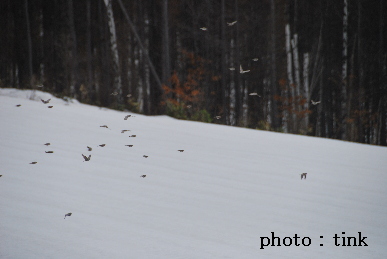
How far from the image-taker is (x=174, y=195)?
210cm

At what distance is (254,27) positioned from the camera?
35.8ft

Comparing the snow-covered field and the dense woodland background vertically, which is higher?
the dense woodland background

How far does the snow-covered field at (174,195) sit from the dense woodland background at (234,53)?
174 inches

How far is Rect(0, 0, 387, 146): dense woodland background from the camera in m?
9.67

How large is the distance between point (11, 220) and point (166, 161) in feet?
4.64

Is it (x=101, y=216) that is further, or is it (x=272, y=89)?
(x=272, y=89)

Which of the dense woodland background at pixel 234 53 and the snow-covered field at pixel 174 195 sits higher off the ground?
the dense woodland background at pixel 234 53

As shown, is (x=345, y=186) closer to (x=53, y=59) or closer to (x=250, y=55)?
(x=250, y=55)

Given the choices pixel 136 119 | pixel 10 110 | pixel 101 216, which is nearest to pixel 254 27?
pixel 136 119

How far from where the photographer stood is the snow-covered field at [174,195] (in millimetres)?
1506

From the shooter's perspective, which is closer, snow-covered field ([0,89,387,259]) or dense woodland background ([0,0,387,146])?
snow-covered field ([0,89,387,259])

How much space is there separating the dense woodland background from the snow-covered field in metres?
4.42

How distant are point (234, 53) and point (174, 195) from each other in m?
10.6

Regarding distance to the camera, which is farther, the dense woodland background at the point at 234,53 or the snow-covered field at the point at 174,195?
the dense woodland background at the point at 234,53
